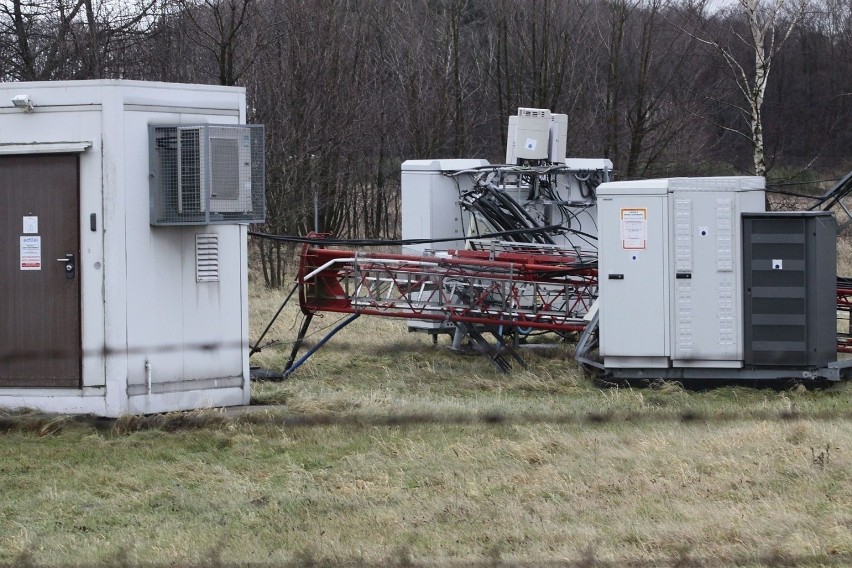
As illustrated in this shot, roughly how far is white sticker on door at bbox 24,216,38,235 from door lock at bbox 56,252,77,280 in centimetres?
34

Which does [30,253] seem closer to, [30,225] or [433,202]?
[30,225]

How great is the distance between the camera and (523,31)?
29.5 metres

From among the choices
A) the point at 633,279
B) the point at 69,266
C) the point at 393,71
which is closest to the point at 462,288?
the point at 633,279

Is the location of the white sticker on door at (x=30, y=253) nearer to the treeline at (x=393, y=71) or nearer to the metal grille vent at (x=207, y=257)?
the metal grille vent at (x=207, y=257)

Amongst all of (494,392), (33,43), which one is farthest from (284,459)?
(33,43)

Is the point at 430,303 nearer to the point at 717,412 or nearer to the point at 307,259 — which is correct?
the point at 307,259

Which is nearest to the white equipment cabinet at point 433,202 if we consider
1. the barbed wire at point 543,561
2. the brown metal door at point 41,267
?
the brown metal door at point 41,267

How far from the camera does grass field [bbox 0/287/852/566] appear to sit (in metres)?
6.02

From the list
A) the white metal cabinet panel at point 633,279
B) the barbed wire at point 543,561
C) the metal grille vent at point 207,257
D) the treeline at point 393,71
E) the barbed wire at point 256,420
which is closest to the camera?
the barbed wire at point 543,561

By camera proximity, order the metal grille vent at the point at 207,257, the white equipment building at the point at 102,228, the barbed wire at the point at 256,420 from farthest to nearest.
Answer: the metal grille vent at the point at 207,257 → the white equipment building at the point at 102,228 → the barbed wire at the point at 256,420

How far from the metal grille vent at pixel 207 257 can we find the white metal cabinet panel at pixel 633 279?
12.7 ft

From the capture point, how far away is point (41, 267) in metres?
9.40

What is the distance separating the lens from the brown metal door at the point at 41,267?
936cm

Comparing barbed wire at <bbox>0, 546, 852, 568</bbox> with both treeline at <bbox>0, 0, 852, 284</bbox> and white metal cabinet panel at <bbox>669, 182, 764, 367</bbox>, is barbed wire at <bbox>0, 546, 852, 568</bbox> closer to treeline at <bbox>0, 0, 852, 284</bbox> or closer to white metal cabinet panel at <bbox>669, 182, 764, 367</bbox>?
white metal cabinet panel at <bbox>669, 182, 764, 367</bbox>
